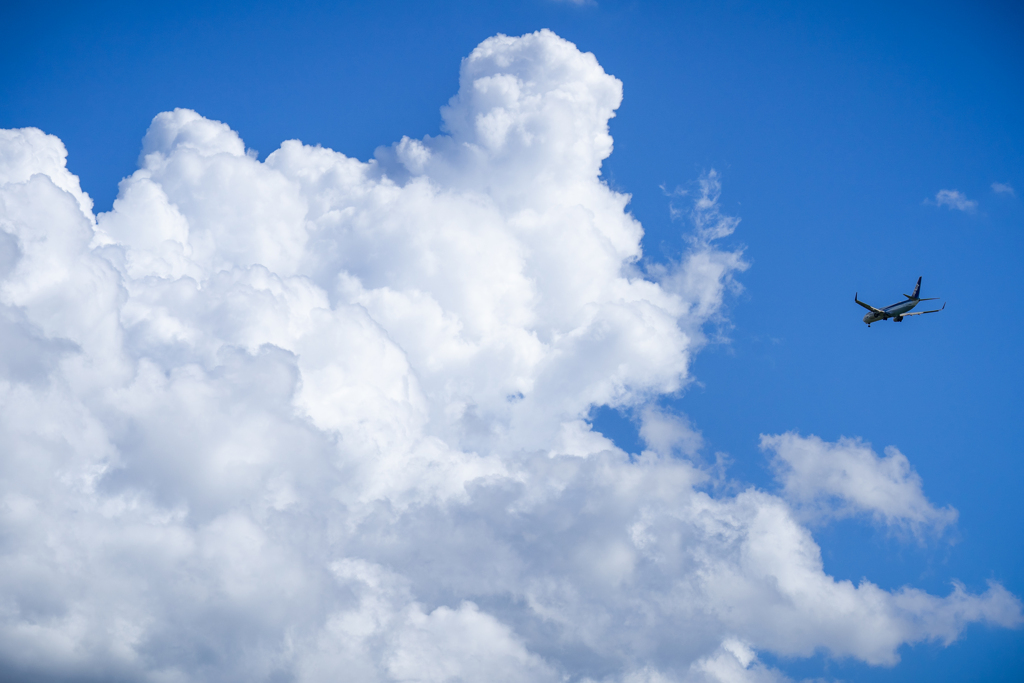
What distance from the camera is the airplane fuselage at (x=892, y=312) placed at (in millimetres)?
176875

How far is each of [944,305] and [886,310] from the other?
12325mm

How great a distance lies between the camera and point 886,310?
178250 mm

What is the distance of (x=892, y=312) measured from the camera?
7032 inches

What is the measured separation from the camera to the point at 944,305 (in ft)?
565

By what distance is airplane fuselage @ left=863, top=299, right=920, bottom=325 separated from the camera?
176875mm
